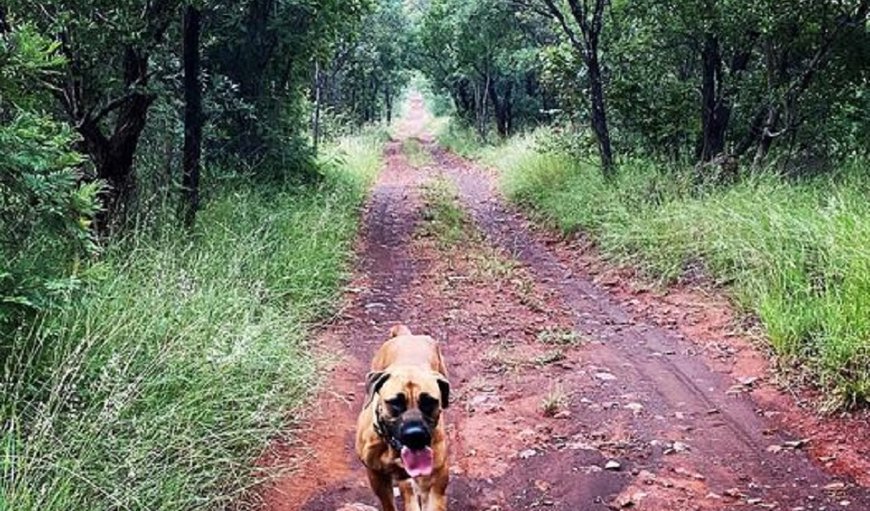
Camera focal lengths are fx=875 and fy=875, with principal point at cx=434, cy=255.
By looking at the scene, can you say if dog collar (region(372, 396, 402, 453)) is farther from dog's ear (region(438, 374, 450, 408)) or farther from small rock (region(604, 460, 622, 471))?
small rock (region(604, 460, 622, 471))

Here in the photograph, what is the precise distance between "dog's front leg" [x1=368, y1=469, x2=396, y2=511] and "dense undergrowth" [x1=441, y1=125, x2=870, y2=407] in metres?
2.87

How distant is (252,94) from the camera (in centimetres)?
1407

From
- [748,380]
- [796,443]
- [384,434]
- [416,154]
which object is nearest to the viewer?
[384,434]

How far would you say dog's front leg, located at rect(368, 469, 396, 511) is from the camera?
13.0 feet

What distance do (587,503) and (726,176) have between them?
6.93 metres

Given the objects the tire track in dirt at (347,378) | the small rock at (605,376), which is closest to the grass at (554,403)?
the small rock at (605,376)

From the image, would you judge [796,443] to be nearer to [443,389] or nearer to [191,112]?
[443,389]

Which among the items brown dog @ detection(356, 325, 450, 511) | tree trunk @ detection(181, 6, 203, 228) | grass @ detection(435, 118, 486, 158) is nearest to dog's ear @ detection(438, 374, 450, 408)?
brown dog @ detection(356, 325, 450, 511)

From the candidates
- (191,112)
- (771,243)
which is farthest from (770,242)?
(191,112)

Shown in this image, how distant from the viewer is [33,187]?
13.2 ft

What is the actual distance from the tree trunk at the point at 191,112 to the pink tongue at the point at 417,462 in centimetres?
587

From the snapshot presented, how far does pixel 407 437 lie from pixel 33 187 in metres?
2.09

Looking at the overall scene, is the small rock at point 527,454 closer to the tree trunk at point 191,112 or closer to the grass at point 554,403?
the grass at point 554,403

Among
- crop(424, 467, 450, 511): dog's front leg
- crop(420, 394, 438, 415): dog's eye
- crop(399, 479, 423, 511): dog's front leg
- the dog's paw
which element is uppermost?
crop(420, 394, 438, 415): dog's eye
